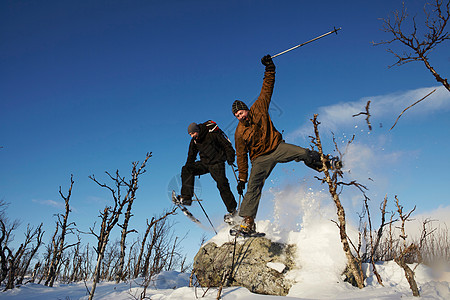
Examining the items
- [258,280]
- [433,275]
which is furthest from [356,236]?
[258,280]

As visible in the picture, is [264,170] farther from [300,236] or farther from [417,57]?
[417,57]

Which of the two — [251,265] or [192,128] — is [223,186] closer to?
[192,128]

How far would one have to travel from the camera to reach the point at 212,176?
6508 mm

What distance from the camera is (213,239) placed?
7.06m

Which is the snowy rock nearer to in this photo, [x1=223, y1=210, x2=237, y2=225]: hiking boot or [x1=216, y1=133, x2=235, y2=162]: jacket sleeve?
→ [x1=223, y1=210, x2=237, y2=225]: hiking boot

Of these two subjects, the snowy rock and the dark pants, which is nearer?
the snowy rock

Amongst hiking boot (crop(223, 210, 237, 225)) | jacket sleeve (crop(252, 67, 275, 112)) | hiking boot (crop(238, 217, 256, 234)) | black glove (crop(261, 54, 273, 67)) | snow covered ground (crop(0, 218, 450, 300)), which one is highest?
black glove (crop(261, 54, 273, 67))

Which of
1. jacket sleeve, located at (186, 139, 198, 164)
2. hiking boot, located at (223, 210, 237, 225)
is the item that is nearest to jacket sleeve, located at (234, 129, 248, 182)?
hiking boot, located at (223, 210, 237, 225)

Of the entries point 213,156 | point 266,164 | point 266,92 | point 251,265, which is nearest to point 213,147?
point 213,156

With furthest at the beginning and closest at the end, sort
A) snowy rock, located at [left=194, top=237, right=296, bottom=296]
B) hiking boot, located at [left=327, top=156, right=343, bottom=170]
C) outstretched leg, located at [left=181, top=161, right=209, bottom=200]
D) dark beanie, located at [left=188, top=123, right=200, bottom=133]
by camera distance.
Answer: outstretched leg, located at [left=181, top=161, right=209, bottom=200], dark beanie, located at [left=188, top=123, right=200, bottom=133], snowy rock, located at [left=194, top=237, right=296, bottom=296], hiking boot, located at [left=327, top=156, right=343, bottom=170]

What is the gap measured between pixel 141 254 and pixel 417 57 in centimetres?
1582

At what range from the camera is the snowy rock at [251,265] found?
17.9 ft

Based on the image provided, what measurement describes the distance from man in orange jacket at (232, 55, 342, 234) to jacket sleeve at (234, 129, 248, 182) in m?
0.02

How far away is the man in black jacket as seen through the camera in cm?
626
